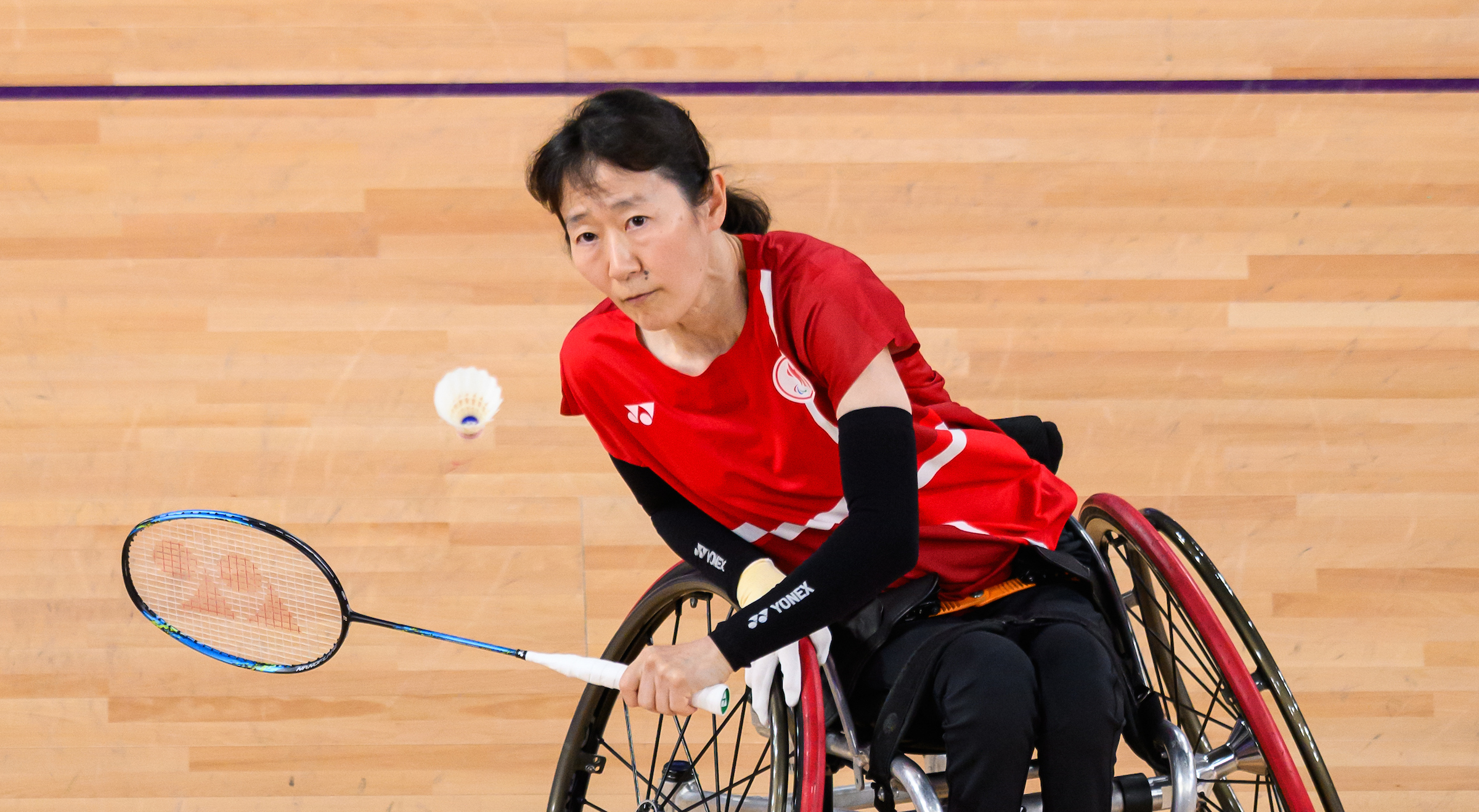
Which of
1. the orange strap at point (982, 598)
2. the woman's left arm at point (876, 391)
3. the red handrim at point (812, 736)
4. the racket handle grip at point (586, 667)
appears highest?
the woman's left arm at point (876, 391)

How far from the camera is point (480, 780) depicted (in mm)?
2375

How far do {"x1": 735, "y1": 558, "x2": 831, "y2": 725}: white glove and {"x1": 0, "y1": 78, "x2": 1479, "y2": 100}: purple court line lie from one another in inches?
46.8

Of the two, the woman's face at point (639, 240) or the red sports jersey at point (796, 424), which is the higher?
the woman's face at point (639, 240)

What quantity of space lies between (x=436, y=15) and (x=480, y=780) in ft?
5.08

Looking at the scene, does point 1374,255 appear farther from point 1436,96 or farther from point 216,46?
point 216,46

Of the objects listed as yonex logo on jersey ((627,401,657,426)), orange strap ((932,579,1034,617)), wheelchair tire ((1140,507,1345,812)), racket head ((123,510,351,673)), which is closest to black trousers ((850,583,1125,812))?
orange strap ((932,579,1034,617))

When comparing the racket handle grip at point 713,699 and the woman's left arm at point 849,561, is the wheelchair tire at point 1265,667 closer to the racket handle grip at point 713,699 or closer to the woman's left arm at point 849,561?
the woman's left arm at point 849,561

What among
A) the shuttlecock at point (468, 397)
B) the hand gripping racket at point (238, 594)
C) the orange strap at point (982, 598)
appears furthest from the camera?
the shuttlecock at point (468, 397)

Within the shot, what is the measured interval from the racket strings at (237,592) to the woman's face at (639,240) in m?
0.71

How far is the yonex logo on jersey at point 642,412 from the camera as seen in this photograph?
1.50m

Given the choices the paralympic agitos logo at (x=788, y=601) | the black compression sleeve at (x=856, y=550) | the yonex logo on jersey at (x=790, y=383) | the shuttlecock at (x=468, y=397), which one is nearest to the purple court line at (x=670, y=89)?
the shuttlecock at (x=468, y=397)

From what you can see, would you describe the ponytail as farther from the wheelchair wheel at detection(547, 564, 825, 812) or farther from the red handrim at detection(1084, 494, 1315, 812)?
the red handrim at detection(1084, 494, 1315, 812)

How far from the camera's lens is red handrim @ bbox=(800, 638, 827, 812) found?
4.02 feet

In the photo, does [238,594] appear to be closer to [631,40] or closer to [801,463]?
[801,463]
